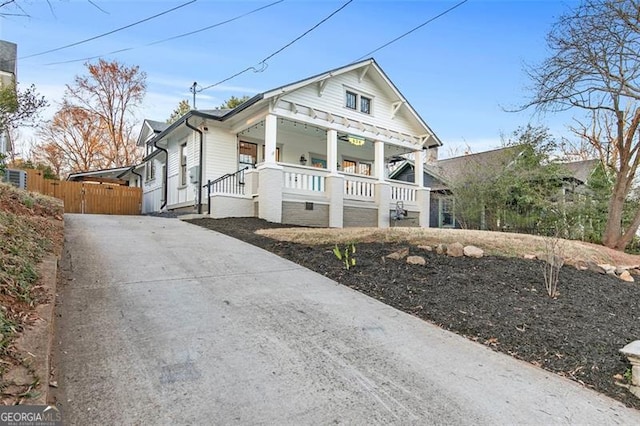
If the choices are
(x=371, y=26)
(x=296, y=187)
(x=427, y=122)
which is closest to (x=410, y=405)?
(x=296, y=187)

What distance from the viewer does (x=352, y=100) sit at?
1320 cm

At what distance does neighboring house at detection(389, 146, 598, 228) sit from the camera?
545 inches

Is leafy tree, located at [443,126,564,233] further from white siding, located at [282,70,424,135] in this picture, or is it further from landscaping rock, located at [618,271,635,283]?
landscaping rock, located at [618,271,635,283]

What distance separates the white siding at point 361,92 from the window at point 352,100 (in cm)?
18

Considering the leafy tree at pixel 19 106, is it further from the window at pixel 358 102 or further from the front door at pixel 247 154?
the window at pixel 358 102

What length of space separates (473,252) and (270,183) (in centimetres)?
612

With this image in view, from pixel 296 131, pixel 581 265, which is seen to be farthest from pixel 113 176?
pixel 581 265

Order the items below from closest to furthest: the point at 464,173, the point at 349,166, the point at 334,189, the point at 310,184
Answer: the point at 310,184 → the point at 334,189 → the point at 464,173 → the point at 349,166

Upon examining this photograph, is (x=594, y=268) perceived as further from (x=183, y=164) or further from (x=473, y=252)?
(x=183, y=164)

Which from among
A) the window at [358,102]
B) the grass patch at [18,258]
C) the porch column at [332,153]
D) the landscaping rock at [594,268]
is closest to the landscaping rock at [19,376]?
the grass patch at [18,258]

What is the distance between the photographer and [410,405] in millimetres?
2205

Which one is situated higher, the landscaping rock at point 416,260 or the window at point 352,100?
the window at point 352,100

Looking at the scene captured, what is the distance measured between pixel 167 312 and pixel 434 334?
245 cm

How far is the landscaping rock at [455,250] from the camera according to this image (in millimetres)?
5750
